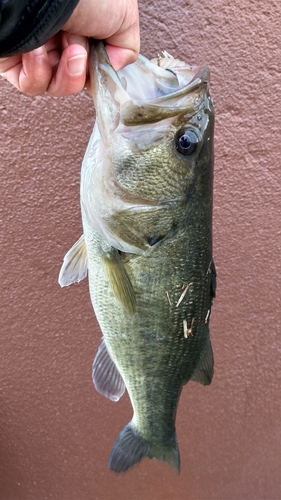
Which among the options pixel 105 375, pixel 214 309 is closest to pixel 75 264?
pixel 105 375

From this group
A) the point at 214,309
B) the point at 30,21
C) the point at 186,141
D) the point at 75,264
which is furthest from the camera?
the point at 214,309

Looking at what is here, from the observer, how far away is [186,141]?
2.93ft

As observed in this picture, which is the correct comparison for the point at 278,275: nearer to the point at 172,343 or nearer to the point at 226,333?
the point at 226,333

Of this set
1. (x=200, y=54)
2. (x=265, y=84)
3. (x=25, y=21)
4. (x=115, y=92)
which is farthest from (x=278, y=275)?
(x=25, y=21)

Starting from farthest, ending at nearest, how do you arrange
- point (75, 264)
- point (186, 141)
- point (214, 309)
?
point (214, 309)
point (75, 264)
point (186, 141)

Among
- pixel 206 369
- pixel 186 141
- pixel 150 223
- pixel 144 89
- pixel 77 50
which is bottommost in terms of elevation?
pixel 206 369

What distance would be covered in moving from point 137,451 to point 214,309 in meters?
0.62

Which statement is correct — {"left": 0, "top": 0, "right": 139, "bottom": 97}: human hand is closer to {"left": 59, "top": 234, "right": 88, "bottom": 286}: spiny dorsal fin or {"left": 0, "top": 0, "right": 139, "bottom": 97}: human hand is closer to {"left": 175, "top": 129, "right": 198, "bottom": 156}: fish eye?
{"left": 175, "top": 129, "right": 198, "bottom": 156}: fish eye

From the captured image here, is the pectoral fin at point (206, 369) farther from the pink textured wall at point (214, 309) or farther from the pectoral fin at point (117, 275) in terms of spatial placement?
the pink textured wall at point (214, 309)

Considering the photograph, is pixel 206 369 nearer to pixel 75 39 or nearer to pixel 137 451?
pixel 137 451

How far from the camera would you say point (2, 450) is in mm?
1791

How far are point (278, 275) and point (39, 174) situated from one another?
0.91m

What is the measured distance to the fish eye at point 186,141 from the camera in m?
0.89

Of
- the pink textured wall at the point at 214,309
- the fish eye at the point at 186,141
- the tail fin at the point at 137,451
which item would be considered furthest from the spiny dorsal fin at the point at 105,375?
the fish eye at the point at 186,141
